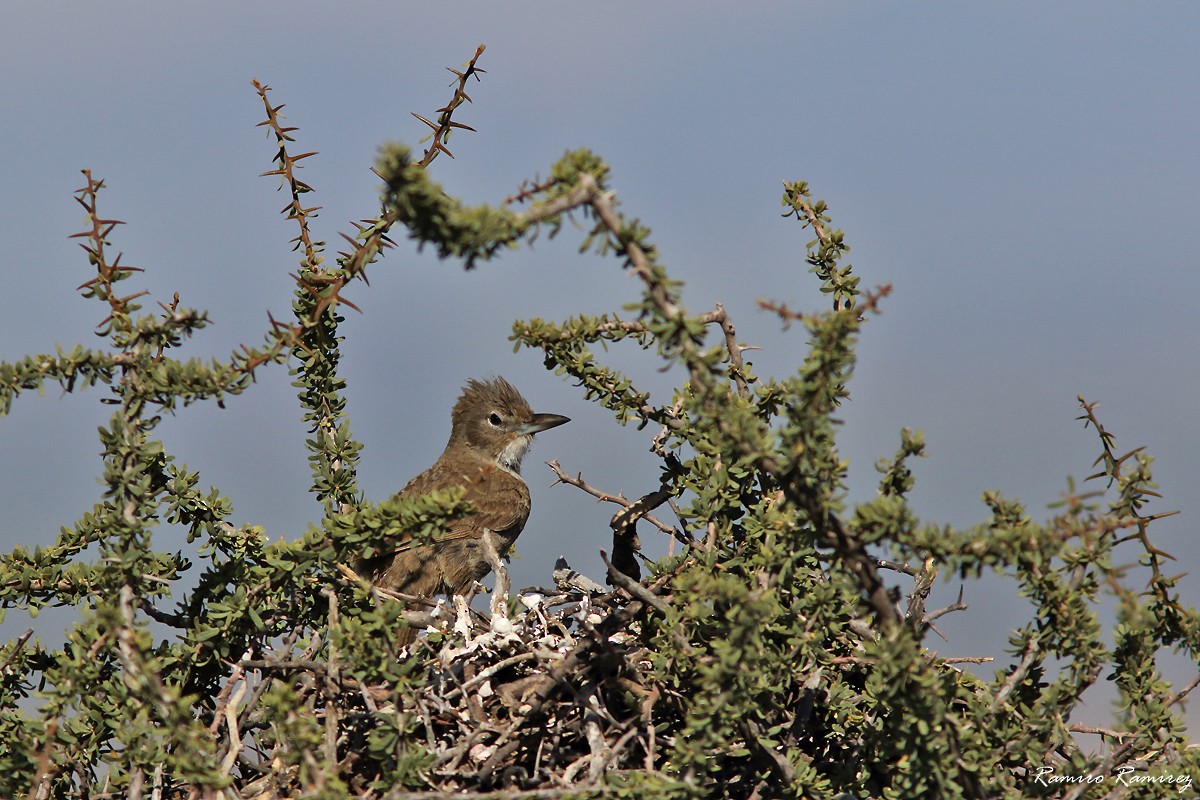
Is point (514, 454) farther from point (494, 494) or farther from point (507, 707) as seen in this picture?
point (507, 707)

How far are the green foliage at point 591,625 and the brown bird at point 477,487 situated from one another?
1475mm

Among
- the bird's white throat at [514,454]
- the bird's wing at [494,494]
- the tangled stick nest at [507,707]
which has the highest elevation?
the bird's white throat at [514,454]

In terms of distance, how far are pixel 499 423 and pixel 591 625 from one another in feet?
17.4

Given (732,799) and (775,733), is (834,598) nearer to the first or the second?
(775,733)

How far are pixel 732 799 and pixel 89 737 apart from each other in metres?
2.39

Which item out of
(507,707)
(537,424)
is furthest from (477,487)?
(537,424)

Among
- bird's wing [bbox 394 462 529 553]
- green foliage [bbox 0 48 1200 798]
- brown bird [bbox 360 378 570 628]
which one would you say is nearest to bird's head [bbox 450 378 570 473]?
brown bird [bbox 360 378 570 628]

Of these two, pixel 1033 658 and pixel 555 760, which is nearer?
pixel 1033 658

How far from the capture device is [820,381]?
2.82 m

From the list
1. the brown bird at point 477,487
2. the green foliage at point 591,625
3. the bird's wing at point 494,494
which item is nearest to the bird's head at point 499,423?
the brown bird at point 477,487

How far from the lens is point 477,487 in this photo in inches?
237

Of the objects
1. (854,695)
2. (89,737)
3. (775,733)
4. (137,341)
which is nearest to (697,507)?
(775,733)

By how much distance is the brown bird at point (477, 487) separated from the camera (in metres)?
6.98

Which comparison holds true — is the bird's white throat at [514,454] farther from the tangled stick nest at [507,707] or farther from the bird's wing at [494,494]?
the tangled stick nest at [507,707]
